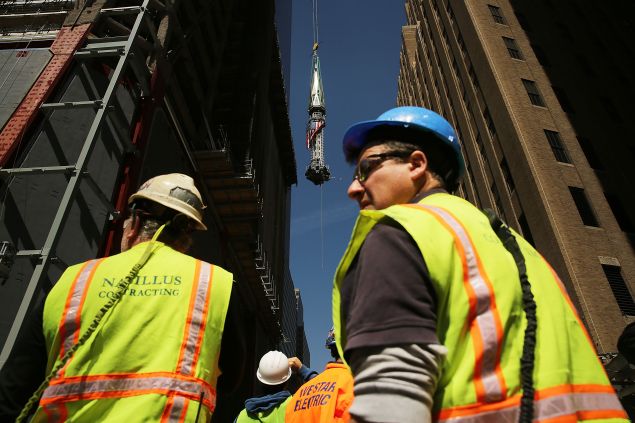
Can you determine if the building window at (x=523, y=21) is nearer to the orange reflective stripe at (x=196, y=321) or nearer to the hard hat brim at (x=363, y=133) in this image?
the hard hat brim at (x=363, y=133)

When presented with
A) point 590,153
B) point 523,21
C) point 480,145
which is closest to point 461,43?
point 523,21

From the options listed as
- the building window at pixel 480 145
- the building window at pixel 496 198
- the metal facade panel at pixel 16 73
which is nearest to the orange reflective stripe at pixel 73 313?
the metal facade panel at pixel 16 73

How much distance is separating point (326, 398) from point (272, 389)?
162 centimetres

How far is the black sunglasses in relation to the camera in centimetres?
165

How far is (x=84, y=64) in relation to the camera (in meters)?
8.09

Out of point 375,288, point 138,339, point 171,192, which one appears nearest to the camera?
point 375,288

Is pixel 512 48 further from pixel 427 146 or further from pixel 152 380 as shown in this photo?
pixel 152 380

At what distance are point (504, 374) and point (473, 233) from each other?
41 cm

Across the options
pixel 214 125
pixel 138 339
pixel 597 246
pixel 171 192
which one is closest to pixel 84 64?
pixel 171 192

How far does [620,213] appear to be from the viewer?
20.7 meters

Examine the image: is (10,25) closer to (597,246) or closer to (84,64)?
(84,64)

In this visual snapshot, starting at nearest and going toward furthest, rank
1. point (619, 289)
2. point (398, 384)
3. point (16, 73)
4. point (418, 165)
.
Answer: point (398, 384) < point (418, 165) < point (16, 73) < point (619, 289)

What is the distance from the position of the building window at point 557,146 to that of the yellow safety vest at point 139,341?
79.2 feet

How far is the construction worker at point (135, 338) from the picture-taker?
1729 mm
